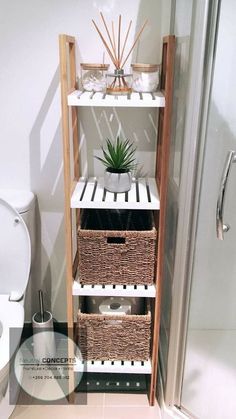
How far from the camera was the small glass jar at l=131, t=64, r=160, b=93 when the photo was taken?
1277mm

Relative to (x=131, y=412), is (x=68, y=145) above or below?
above

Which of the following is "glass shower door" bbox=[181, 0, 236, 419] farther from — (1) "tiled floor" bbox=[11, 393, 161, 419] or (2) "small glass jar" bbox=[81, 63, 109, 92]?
(2) "small glass jar" bbox=[81, 63, 109, 92]

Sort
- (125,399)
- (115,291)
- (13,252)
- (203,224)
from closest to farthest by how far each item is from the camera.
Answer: (203,224)
(115,291)
(13,252)
(125,399)

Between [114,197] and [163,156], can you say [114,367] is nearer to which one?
[114,197]

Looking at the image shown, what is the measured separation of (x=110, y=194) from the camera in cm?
136

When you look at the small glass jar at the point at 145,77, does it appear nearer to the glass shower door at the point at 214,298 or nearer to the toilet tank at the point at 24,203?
the glass shower door at the point at 214,298

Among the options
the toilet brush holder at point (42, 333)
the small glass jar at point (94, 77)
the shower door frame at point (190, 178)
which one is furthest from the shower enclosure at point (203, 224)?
the toilet brush holder at point (42, 333)

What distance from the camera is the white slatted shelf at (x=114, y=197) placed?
129 centimetres

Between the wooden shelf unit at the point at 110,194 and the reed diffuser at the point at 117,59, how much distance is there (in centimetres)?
5

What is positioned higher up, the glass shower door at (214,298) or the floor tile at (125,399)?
the glass shower door at (214,298)

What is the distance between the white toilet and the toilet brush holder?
0.65 ft

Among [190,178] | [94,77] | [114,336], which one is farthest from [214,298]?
[94,77]

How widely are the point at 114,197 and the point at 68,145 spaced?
0.81 ft

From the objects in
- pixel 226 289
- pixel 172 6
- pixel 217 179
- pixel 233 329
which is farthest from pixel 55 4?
pixel 233 329
